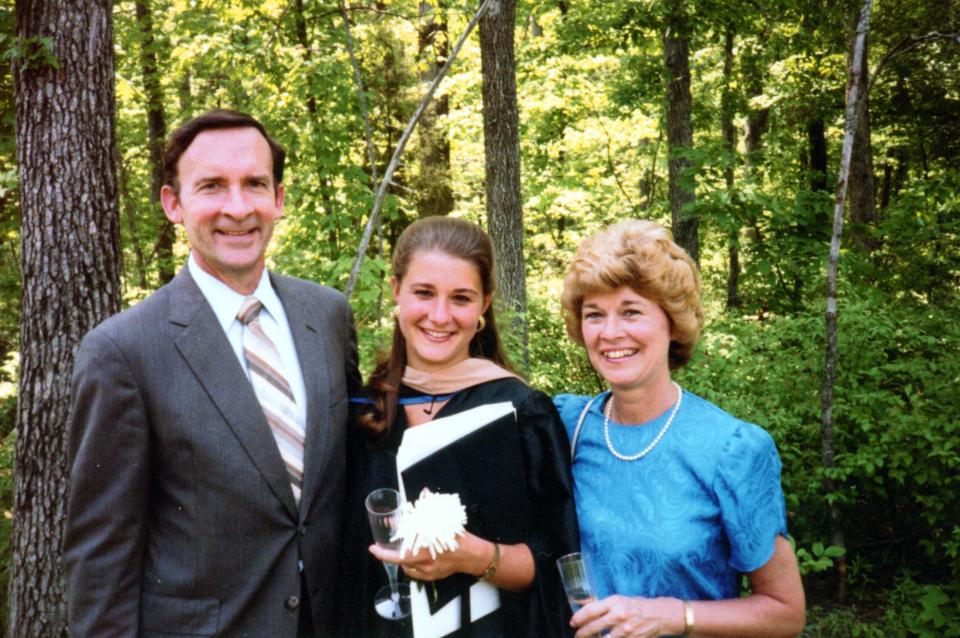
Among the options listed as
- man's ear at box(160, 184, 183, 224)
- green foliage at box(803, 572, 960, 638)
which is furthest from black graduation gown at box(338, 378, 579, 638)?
green foliage at box(803, 572, 960, 638)

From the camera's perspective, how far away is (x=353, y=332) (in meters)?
2.66

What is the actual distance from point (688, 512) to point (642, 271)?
2.25 ft

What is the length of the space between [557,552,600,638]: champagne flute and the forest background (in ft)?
9.87

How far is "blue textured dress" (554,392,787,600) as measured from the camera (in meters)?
1.94

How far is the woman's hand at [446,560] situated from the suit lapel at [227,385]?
370 mm

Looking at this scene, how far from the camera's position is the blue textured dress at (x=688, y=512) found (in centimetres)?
194

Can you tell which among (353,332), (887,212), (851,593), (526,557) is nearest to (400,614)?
(526,557)

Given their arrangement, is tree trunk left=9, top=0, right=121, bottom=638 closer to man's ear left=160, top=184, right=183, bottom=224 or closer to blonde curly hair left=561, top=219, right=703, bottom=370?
man's ear left=160, top=184, right=183, bottom=224

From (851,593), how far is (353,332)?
456 centimetres

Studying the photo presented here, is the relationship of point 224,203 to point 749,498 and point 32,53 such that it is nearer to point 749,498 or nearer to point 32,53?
point 749,498

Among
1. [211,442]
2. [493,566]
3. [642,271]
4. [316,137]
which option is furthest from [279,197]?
[316,137]

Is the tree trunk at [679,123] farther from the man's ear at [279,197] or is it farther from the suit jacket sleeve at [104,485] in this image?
the suit jacket sleeve at [104,485]

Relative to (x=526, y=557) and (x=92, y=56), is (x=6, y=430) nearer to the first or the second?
(x=92, y=56)

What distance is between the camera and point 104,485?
1.87 metres
